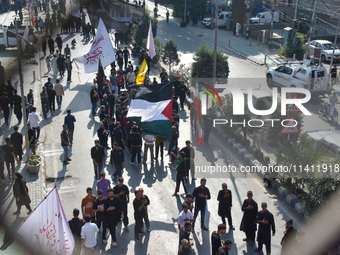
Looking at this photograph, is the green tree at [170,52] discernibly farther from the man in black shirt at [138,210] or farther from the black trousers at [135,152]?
the man in black shirt at [138,210]

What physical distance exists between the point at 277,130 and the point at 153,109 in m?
4.88

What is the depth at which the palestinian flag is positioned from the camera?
41.4 ft

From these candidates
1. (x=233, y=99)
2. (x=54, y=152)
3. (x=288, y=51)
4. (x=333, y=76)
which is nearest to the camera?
(x=54, y=152)

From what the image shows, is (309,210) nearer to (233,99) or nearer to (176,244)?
(176,244)

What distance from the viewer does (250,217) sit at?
991 centimetres

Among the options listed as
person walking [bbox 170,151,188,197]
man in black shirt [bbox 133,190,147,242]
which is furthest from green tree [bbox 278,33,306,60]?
man in black shirt [bbox 133,190,147,242]

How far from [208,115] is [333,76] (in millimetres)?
11629

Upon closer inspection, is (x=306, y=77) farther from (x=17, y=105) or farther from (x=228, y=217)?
(x=17, y=105)

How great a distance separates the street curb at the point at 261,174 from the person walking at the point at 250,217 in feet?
5.75

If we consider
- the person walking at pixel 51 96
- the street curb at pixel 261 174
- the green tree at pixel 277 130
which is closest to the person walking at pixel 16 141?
the person walking at pixel 51 96

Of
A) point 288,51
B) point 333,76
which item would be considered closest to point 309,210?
point 333,76

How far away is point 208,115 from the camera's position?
625 inches

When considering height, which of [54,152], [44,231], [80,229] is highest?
[44,231]

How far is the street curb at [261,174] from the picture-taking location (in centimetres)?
1133
